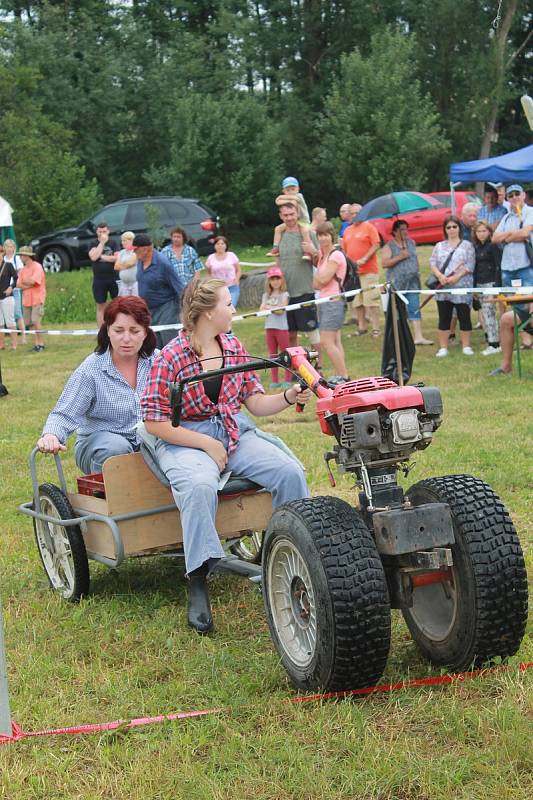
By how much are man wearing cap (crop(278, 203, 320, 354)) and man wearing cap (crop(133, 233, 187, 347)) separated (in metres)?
1.34

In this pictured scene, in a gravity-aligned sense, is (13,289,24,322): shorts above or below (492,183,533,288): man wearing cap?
below

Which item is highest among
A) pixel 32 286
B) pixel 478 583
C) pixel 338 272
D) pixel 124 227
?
pixel 124 227

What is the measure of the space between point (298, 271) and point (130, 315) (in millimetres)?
6842

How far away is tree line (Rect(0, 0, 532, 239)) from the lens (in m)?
33.8

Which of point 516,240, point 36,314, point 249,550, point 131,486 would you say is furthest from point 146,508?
point 36,314

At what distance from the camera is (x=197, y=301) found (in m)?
4.80

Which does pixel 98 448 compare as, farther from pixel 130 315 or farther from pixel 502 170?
pixel 502 170

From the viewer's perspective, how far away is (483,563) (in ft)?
11.9

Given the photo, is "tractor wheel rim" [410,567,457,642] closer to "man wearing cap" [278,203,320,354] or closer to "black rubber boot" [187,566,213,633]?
"black rubber boot" [187,566,213,633]

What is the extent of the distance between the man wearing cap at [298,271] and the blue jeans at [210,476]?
7.01m

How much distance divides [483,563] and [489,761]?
2.25ft

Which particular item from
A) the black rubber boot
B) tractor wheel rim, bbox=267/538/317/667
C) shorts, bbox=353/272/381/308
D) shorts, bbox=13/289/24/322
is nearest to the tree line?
shorts, bbox=13/289/24/322

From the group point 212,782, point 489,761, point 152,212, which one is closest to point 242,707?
point 212,782

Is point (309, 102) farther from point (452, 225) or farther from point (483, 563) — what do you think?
point (483, 563)
